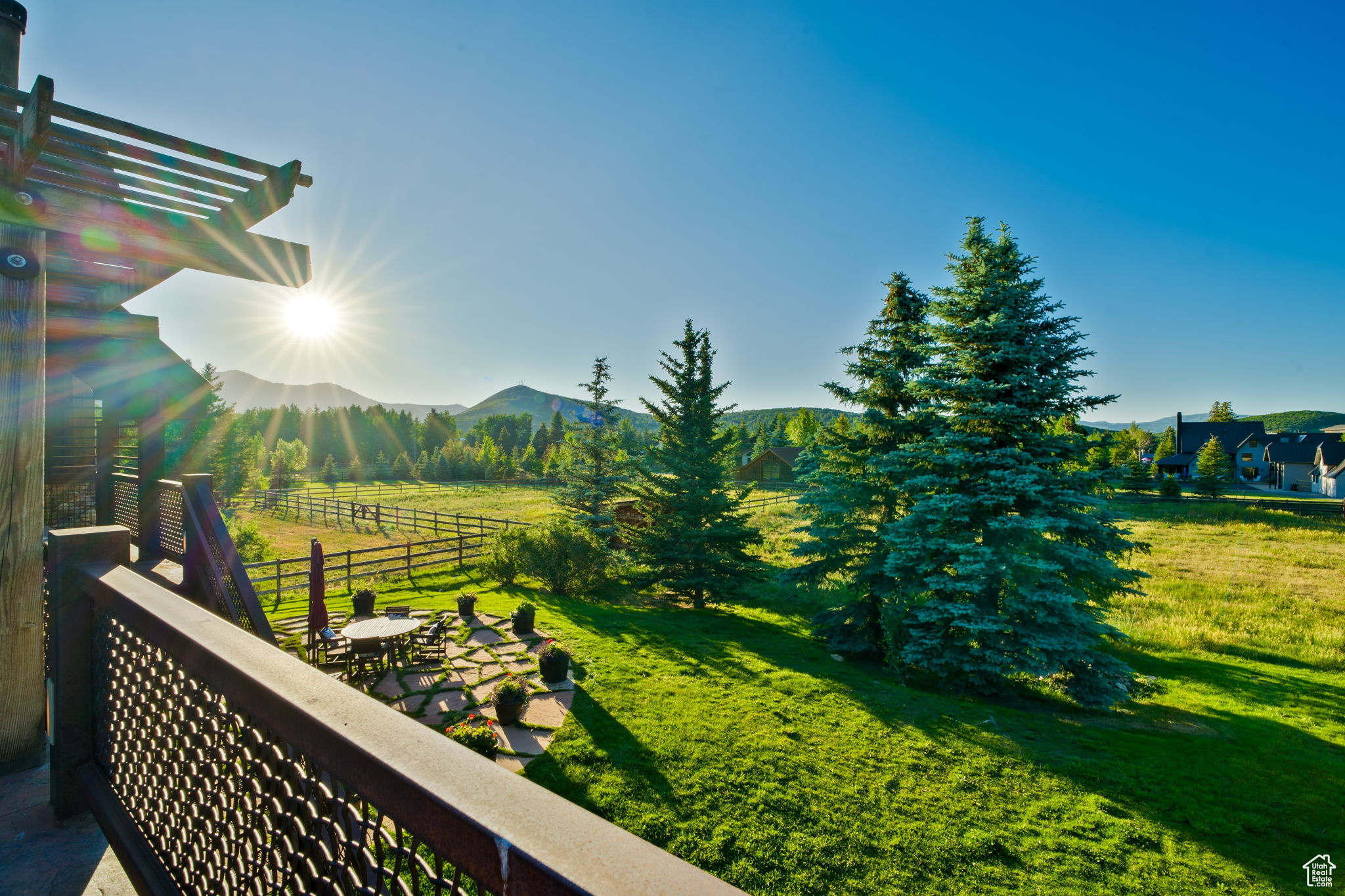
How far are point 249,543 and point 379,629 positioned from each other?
33.6 ft

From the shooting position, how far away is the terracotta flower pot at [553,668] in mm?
7461

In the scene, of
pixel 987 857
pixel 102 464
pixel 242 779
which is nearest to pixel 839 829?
pixel 987 857

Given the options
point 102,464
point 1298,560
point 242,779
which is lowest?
point 1298,560

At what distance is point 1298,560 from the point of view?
1938 centimetres

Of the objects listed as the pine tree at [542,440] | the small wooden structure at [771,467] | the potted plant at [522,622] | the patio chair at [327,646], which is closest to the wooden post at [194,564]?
the patio chair at [327,646]

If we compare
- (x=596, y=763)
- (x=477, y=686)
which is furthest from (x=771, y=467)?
(x=596, y=763)

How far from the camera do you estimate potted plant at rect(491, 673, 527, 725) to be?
6.25 meters

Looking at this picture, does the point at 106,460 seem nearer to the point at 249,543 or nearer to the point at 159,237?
the point at 159,237

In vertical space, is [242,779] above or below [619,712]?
above

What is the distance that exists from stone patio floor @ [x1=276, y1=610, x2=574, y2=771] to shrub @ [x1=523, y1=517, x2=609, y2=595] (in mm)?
3977

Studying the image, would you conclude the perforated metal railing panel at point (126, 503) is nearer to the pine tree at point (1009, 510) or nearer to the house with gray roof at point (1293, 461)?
the pine tree at point (1009, 510)

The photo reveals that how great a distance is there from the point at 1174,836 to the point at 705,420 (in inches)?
424

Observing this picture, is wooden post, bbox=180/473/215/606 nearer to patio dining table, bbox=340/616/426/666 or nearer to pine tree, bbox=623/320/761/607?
patio dining table, bbox=340/616/426/666

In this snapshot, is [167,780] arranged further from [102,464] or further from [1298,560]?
[1298,560]
